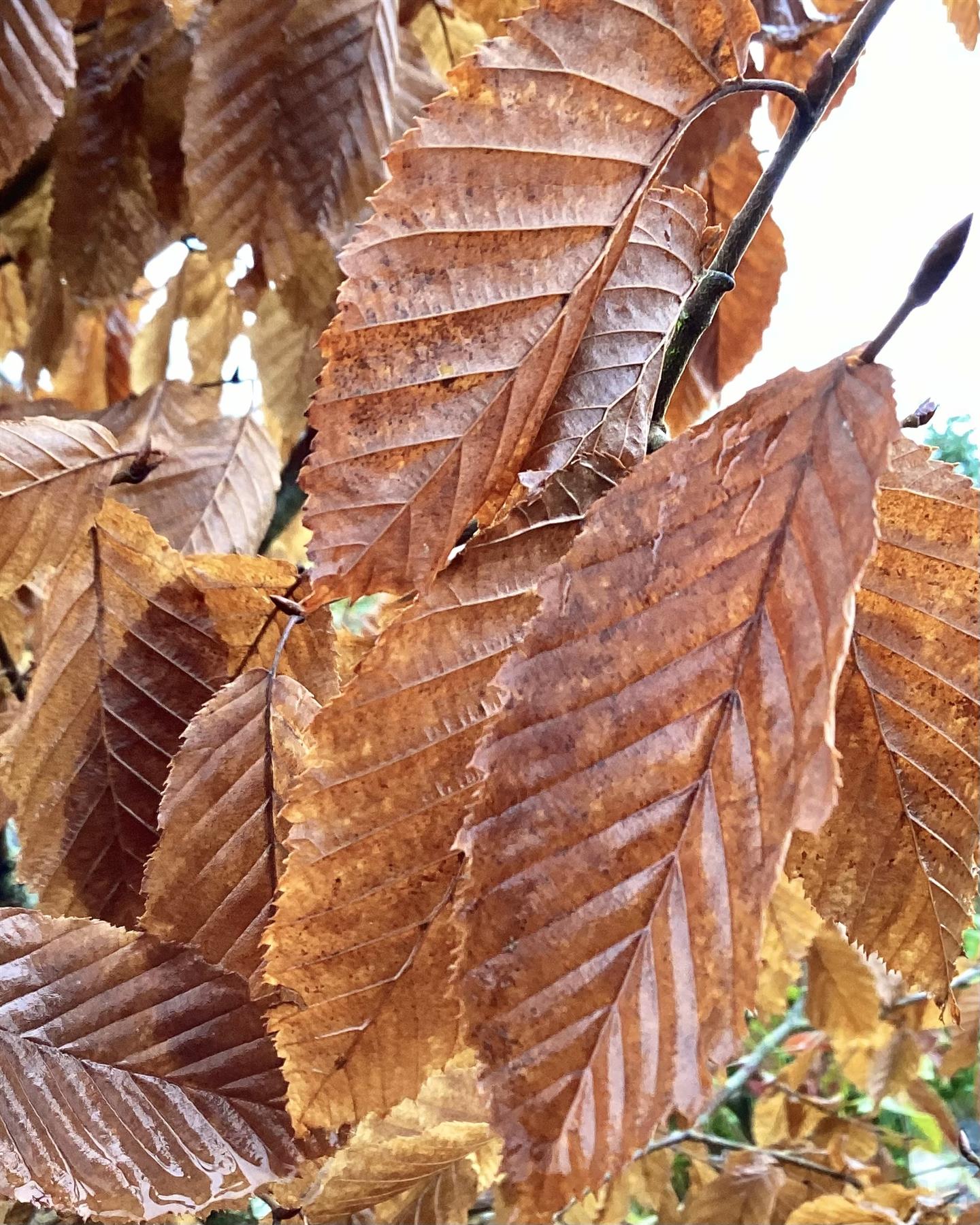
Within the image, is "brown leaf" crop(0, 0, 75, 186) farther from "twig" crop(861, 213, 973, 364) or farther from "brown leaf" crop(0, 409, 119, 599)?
"twig" crop(861, 213, 973, 364)

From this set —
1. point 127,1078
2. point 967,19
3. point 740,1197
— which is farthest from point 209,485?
point 740,1197

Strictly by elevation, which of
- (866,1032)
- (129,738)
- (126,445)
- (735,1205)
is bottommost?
(735,1205)

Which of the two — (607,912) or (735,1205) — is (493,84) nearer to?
(607,912)

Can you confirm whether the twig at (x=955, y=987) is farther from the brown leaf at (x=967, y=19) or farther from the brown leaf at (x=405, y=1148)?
the brown leaf at (x=967, y=19)

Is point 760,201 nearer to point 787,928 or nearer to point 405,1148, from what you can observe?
point 405,1148

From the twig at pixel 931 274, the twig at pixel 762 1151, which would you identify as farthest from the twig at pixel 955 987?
the twig at pixel 931 274

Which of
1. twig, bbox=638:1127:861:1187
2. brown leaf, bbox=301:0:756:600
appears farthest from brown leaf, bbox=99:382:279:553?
twig, bbox=638:1127:861:1187

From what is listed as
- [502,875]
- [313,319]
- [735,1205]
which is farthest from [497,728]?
[735,1205]
